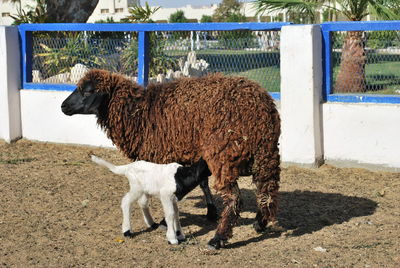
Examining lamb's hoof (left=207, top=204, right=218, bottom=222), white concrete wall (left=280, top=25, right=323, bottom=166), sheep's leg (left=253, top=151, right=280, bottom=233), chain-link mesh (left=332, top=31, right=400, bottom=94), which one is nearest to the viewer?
sheep's leg (left=253, top=151, right=280, bottom=233)

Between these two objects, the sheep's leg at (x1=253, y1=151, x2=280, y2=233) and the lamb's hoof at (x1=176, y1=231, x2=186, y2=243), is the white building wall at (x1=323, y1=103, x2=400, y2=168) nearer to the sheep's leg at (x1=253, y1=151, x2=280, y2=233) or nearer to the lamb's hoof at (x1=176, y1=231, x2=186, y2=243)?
the sheep's leg at (x1=253, y1=151, x2=280, y2=233)

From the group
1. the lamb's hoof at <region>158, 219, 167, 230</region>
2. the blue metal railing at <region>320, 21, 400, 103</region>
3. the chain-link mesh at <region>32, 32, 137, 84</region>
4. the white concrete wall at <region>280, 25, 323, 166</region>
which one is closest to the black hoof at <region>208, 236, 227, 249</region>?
the lamb's hoof at <region>158, 219, 167, 230</region>

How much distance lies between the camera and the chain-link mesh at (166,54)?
986cm

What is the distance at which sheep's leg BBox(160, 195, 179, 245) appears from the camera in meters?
6.52

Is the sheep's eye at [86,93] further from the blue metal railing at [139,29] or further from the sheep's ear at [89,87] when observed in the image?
the blue metal railing at [139,29]

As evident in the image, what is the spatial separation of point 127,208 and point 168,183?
1.64ft

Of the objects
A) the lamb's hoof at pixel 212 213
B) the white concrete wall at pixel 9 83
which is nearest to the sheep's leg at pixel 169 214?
the lamb's hoof at pixel 212 213

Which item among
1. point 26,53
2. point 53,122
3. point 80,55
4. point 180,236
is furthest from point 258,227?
point 26,53

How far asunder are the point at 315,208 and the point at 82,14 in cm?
1539

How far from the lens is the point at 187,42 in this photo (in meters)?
10.5

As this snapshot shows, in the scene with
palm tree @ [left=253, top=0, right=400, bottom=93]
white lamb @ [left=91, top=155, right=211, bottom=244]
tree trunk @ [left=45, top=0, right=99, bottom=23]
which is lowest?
white lamb @ [left=91, top=155, right=211, bottom=244]

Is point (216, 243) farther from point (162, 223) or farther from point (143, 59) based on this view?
point (143, 59)

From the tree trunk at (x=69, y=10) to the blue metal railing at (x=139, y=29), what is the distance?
366 inches

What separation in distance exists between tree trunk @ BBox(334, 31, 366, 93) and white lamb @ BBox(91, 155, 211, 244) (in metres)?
3.38
